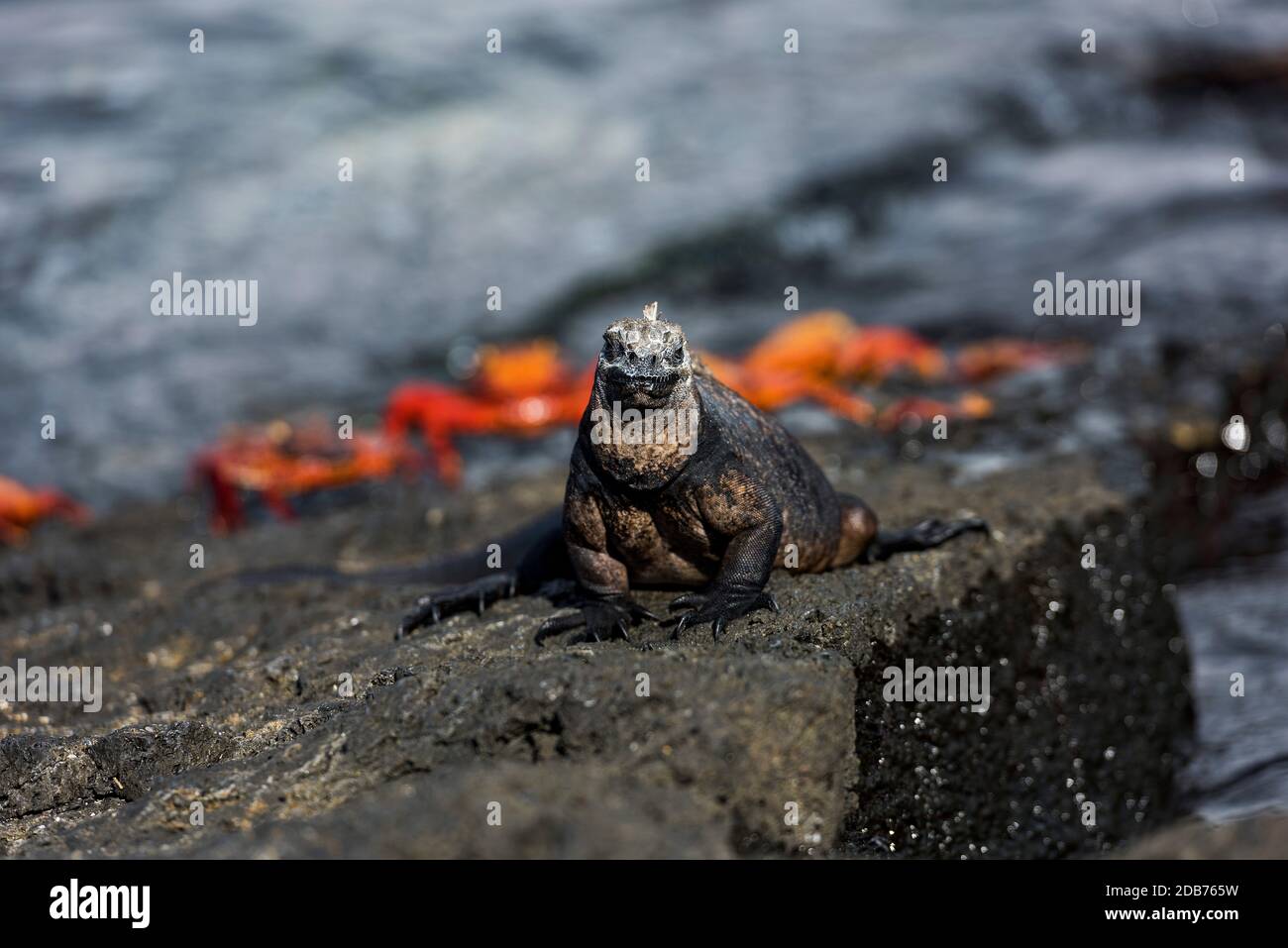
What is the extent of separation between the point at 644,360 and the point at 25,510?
246 inches

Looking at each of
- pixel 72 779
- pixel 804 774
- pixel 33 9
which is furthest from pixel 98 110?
pixel 804 774

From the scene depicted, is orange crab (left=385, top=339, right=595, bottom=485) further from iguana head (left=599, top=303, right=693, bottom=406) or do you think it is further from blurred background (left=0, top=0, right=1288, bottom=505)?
iguana head (left=599, top=303, right=693, bottom=406)

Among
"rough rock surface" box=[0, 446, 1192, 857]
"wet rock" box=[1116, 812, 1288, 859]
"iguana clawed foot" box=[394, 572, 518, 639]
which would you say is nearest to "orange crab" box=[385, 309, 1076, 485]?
"rough rock surface" box=[0, 446, 1192, 857]

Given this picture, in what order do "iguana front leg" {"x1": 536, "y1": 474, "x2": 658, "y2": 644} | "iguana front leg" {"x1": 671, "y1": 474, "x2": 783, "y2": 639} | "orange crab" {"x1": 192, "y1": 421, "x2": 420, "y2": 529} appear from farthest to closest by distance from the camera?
"orange crab" {"x1": 192, "y1": 421, "x2": 420, "y2": 529}, "iguana front leg" {"x1": 536, "y1": 474, "x2": 658, "y2": 644}, "iguana front leg" {"x1": 671, "y1": 474, "x2": 783, "y2": 639}

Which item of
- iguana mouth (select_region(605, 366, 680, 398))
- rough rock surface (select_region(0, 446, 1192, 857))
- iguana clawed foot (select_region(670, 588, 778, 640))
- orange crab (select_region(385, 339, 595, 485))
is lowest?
rough rock surface (select_region(0, 446, 1192, 857))

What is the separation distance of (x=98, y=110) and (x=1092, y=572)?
42.6 ft

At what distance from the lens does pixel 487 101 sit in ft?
52.6

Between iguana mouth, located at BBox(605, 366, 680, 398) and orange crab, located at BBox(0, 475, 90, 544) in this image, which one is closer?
iguana mouth, located at BBox(605, 366, 680, 398)

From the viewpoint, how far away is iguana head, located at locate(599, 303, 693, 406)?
4176 mm

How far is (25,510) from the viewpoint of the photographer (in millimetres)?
9062

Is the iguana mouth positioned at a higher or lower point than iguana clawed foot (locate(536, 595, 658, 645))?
higher

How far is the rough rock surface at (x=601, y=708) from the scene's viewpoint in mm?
3480

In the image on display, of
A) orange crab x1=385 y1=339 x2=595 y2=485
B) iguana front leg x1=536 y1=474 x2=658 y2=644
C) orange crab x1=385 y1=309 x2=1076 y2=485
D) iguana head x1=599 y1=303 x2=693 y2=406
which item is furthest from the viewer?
orange crab x1=385 y1=339 x2=595 y2=485

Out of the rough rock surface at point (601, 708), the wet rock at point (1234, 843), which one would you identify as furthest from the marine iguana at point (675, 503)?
the wet rock at point (1234, 843)
